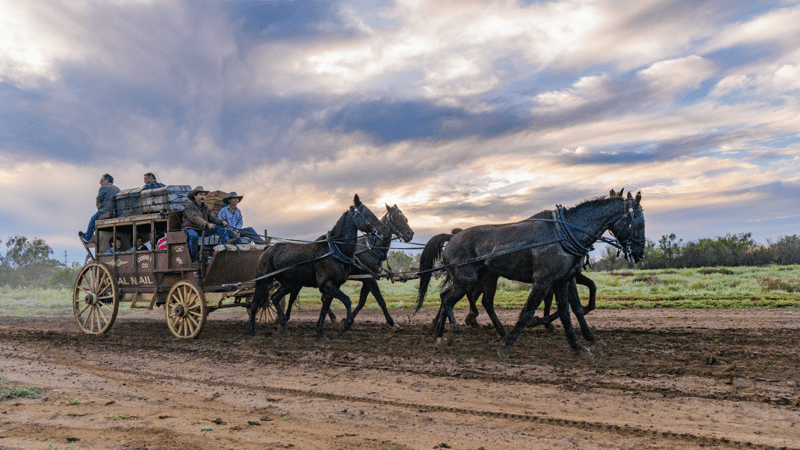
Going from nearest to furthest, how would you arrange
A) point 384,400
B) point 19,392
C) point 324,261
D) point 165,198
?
point 384,400
point 19,392
point 324,261
point 165,198

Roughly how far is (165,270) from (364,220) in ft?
14.1

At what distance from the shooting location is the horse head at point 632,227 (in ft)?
25.6

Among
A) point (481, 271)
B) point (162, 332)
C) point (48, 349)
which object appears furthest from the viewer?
point (162, 332)

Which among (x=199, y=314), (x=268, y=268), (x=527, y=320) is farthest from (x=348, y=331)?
(x=527, y=320)

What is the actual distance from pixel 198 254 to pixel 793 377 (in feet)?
32.8

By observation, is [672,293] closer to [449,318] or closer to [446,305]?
[449,318]

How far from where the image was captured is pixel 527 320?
305 inches

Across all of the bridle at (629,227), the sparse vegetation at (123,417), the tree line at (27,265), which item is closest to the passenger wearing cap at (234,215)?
the sparse vegetation at (123,417)

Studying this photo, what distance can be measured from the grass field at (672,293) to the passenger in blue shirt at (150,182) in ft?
27.3

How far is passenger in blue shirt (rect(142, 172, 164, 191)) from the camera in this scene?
39.0 ft

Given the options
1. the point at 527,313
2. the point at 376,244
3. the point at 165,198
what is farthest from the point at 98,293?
the point at 527,313

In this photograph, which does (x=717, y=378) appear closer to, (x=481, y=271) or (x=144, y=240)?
(x=481, y=271)

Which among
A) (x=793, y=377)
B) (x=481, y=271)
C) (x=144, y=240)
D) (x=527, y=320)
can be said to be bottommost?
(x=793, y=377)

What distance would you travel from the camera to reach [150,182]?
40.9ft
